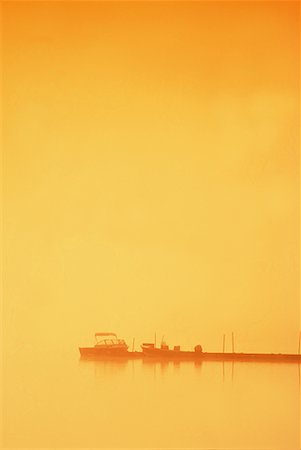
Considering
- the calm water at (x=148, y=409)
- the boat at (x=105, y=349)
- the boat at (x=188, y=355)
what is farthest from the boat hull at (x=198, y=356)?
the calm water at (x=148, y=409)

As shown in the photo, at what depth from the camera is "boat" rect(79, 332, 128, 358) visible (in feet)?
22.5

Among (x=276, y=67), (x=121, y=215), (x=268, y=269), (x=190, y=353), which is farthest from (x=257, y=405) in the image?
(x=190, y=353)

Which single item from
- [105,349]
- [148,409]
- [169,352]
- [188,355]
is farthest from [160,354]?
[148,409]

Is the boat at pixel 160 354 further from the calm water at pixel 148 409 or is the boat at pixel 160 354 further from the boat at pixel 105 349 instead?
the calm water at pixel 148 409

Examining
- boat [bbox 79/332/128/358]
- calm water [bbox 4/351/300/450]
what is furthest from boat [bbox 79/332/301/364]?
calm water [bbox 4/351/300/450]

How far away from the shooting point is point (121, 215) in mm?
3928

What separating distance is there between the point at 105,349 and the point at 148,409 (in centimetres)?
382

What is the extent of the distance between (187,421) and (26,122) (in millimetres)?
1603

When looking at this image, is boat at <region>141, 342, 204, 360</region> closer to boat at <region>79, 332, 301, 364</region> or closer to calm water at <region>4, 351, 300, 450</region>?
boat at <region>79, 332, 301, 364</region>

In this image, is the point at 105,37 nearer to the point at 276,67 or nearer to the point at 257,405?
the point at 276,67

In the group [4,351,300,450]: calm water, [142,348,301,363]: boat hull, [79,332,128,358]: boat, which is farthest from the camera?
[79,332,128,358]: boat

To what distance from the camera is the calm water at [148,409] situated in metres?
2.53

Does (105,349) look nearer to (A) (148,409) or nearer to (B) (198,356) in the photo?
(B) (198,356)

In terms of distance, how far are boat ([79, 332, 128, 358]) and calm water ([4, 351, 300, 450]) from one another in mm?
1326
